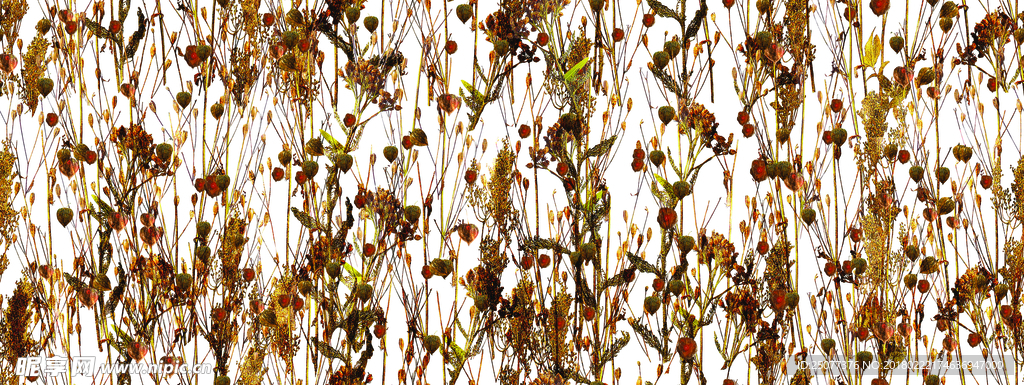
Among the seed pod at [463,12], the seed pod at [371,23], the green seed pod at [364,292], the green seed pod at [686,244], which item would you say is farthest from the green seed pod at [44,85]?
the green seed pod at [686,244]

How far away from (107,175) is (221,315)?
16.7 inches

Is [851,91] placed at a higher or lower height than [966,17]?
lower

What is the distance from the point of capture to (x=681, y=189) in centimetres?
231

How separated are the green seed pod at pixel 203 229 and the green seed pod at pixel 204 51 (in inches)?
15.3

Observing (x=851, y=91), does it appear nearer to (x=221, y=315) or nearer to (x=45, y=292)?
(x=221, y=315)

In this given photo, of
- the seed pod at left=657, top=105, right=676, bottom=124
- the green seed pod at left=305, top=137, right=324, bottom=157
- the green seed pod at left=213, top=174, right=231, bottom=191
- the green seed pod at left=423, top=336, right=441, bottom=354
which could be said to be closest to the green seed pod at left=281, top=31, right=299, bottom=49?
the green seed pod at left=305, top=137, right=324, bottom=157

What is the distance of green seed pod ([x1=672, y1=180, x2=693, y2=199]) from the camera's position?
7.58ft

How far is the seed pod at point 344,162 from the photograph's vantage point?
2311 mm

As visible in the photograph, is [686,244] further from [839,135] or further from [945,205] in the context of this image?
[945,205]

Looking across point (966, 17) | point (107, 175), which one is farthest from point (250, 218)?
point (966, 17)

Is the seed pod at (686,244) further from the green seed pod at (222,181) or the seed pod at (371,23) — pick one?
the green seed pod at (222,181)

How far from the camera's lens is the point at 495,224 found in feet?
7.64

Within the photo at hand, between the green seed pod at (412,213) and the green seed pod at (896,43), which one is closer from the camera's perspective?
the green seed pod at (412,213)

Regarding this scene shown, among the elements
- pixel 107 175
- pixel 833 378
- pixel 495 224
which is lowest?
pixel 833 378
